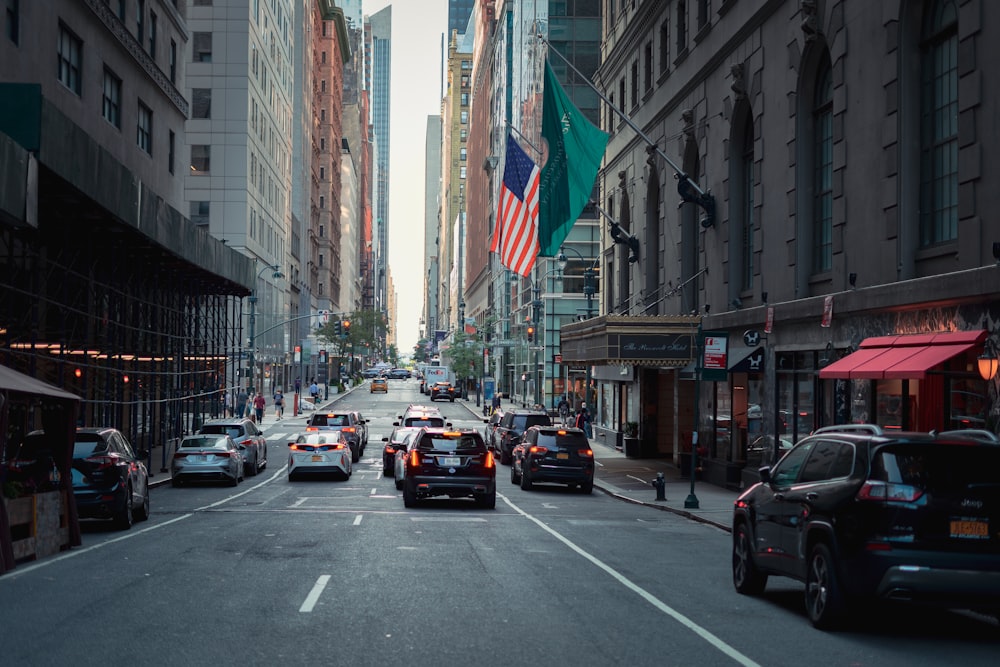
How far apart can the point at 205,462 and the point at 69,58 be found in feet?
42.1

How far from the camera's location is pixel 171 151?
46344 millimetres

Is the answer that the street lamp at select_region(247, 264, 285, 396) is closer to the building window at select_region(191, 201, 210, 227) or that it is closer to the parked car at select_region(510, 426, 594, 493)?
the building window at select_region(191, 201, 210, 227)

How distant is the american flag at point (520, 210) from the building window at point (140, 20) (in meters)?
13.7

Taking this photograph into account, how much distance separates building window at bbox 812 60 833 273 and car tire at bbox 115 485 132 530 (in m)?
15.0

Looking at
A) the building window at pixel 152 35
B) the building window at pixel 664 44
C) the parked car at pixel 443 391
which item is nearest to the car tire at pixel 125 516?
the building window at pixel 664 44

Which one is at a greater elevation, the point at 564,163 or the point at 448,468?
the point at 564,163

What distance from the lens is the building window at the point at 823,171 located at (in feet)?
81.7

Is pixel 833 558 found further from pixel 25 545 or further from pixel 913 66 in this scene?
pixel 913 66

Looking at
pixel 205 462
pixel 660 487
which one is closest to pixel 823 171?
pixel 660 487

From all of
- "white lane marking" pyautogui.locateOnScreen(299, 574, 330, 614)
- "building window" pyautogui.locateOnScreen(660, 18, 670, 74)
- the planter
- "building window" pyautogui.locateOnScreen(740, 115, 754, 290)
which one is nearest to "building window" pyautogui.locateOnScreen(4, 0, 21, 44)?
the planter

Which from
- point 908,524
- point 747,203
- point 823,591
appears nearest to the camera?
point 908,524

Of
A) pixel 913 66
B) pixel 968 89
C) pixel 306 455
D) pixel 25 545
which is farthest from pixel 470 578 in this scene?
pixel 306 455

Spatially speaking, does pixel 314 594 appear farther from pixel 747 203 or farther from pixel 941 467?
pixel 747 203

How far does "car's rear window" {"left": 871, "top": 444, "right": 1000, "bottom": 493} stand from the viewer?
10.3 m
